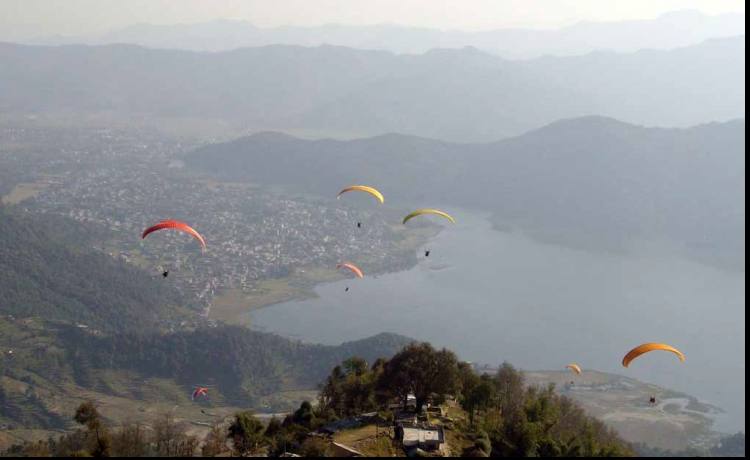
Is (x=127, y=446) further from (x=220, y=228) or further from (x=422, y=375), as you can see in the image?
(x=220, y=228)

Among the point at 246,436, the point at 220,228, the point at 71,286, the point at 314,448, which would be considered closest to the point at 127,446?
the point at 246,436

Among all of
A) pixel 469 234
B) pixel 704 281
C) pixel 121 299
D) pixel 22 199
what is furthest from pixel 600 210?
pixel 22 199

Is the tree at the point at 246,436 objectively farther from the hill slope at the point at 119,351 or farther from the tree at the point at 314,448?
the hill slope at the point at 119,351

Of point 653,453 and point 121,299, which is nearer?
point 653,453

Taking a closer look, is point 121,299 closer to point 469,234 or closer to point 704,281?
point 469,234

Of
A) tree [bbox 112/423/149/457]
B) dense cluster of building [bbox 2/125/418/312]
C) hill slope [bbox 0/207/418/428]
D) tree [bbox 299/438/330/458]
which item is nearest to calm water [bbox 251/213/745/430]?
hill slope [bbox 0/207/418/428]
